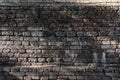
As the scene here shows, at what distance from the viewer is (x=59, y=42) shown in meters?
8.75

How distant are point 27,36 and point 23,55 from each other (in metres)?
0.51

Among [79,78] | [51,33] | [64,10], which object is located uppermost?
[64,10]

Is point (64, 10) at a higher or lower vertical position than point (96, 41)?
higher

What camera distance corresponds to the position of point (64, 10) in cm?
891

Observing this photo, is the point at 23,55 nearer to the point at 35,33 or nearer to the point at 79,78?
the point at 35,33

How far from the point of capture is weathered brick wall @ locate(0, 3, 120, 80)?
855 cm

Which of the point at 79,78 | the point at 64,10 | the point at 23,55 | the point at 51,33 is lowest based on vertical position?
the point at 79,78

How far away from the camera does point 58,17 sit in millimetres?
8875

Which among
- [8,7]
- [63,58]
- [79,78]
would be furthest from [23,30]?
[79,78]

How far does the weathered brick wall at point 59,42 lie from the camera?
855cm

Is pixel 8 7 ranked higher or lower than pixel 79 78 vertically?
higher

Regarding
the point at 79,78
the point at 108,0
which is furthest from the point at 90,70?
the point at 108,0

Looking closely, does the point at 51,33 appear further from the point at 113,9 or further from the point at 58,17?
the point at 113,9

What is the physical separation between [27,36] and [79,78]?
1.73 m
